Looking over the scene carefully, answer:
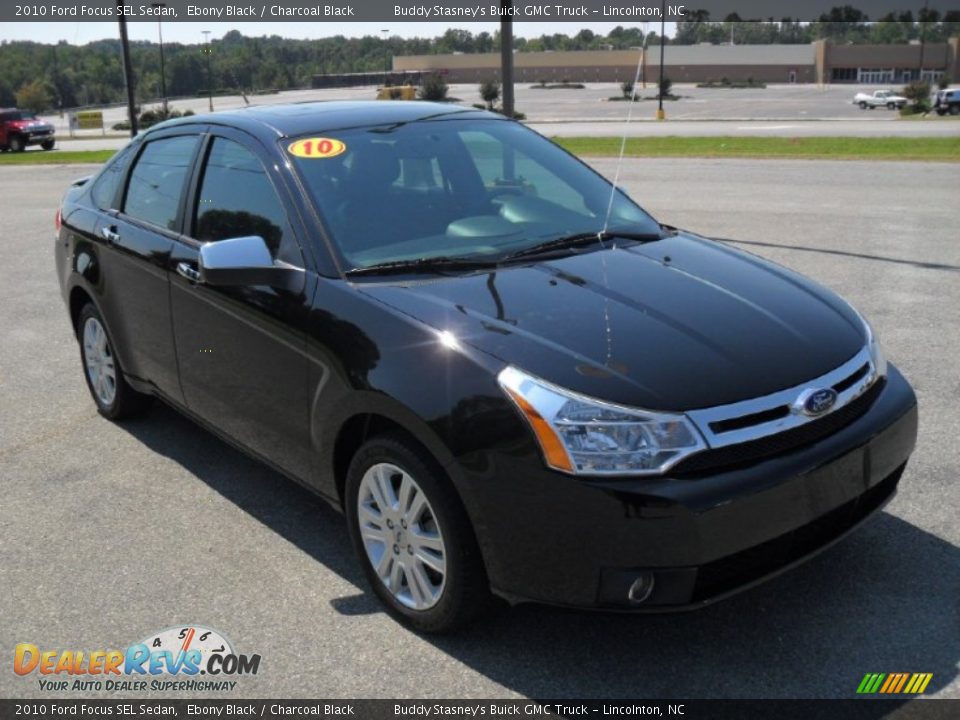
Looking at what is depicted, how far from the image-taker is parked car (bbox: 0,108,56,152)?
4156 centimetres

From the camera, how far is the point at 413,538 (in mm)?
3242

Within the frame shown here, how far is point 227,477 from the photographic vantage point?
484 cm

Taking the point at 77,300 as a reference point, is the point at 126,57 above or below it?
above

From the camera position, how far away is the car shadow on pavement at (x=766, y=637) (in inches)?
118

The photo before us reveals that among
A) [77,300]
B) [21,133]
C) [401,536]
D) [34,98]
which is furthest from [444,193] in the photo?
[34,98]

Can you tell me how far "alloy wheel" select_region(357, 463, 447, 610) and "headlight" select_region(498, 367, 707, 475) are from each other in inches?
21.1

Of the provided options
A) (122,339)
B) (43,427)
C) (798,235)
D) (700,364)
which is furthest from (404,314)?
(798,235)

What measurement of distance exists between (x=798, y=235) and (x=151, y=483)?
8.39 meters

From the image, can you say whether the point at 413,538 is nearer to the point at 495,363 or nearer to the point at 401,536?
the point at 401,536

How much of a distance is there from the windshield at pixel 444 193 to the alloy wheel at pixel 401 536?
846 mm

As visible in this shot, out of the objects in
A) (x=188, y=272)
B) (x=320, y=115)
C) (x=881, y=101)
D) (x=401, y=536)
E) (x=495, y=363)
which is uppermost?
(x=881, y=101)

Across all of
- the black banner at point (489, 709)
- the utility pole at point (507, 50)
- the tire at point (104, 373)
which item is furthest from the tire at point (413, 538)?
the utility pole at point (507, 50)

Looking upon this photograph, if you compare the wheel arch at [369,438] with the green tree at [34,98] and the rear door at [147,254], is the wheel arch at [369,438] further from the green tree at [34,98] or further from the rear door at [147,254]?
the green tree at [34,98]

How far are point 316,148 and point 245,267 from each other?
723mm
